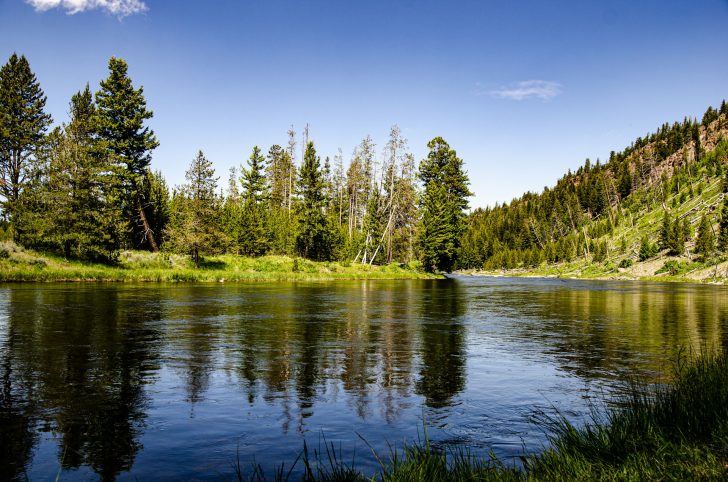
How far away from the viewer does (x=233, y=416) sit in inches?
342

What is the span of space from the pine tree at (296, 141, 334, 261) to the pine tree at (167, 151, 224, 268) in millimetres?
13801

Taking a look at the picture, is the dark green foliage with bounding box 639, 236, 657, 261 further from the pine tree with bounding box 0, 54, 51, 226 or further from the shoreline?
the pine tree with bounding box 0, 54, 51, 226

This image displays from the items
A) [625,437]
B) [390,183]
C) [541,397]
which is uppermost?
[390,183]

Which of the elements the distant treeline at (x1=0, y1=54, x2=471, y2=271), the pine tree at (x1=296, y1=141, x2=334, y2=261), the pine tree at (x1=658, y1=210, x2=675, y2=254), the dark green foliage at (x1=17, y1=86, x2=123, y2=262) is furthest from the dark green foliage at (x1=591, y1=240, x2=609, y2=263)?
the dark green foliage at (x1=17, y1=86, x2=123, y2=262)

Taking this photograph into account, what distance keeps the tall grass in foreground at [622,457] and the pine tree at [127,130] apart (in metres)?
60.4

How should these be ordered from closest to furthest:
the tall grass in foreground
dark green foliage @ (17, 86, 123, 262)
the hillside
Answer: the tall grass in foreground, dark green foliage @ (17, 86, 123, 262), the hillside

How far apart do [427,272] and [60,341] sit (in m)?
72.1

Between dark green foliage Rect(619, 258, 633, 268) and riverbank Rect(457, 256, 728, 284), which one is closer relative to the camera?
riverbank Rect(457, 256, 728, 284)

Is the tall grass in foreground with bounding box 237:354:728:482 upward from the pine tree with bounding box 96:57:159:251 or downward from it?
downward

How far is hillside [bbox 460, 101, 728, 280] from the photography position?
331 feet

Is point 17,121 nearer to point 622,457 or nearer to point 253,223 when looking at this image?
point 253,223

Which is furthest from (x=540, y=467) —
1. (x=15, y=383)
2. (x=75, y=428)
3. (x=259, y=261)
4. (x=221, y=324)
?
(x=259, y=261)

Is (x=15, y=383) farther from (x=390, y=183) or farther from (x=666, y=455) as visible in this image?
(x=390, y=183)

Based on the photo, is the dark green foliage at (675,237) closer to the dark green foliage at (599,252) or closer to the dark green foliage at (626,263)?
the dark green foliage at (626,263)
